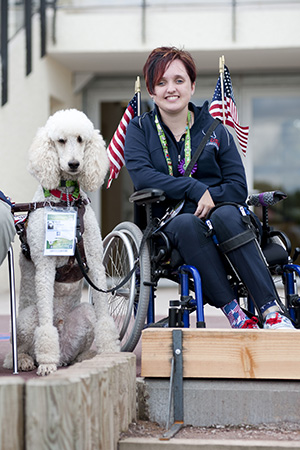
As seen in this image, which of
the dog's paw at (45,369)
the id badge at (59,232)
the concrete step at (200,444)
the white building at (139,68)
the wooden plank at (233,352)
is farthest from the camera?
the white building at (139,68)

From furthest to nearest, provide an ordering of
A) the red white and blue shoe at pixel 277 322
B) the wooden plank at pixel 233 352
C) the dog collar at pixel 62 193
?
the dog collar at pixel 62 193 → the red white and blue shoe at pixel 277 322 → the wooden plank at pixel 233 352

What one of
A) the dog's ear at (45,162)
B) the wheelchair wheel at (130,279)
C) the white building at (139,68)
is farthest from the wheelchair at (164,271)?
the white building at (139,68)

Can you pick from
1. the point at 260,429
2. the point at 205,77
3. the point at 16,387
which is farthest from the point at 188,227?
the point at 205,77

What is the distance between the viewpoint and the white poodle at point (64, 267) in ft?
9.93

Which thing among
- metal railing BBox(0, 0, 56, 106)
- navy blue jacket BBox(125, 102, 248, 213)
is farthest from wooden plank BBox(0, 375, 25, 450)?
metal railing BBox(0, 0, 56, 106)

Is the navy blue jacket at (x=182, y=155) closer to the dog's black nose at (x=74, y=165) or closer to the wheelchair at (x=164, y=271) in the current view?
the wheelchair at (x=164, y=271)

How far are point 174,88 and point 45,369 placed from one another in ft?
4.66

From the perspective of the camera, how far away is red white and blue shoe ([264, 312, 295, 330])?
2.65m

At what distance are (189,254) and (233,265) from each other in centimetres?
19

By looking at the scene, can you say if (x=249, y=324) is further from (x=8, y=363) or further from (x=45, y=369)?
(x=8, y=363)

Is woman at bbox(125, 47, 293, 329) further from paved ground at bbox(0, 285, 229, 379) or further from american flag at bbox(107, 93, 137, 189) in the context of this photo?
paved ground at bbox(0, 285, 229, 379)

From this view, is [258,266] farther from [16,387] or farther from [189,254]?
[16,387]

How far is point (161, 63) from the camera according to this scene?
3.25 metres

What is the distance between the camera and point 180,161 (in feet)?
10.8
